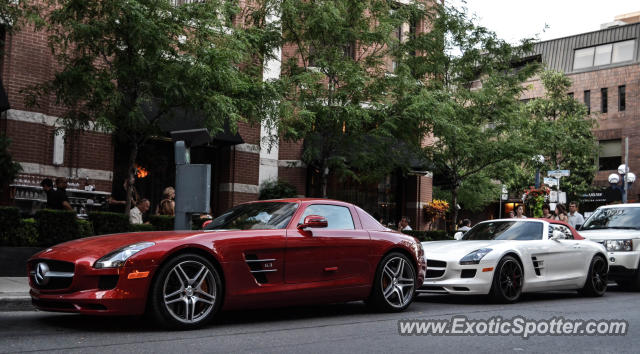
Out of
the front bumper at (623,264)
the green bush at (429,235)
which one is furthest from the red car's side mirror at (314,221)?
the green bush at (429,235)

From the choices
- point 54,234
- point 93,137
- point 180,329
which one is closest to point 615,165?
point 93,137

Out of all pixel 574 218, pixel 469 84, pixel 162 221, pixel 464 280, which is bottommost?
pixel 464 280

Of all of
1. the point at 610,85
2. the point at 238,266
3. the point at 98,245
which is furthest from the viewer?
the point at 610,85

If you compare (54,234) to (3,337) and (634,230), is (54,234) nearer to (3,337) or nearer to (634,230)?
(3,337)

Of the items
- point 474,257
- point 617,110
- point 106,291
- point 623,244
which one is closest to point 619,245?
point 623,244

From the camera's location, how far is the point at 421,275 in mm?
9266

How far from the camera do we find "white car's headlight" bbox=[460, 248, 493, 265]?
10.1 metres

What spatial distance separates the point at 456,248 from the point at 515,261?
905 mm

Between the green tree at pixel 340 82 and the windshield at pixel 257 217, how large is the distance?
5.97 metres

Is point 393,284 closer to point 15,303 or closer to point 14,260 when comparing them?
point 15,303

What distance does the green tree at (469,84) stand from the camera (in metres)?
18.2

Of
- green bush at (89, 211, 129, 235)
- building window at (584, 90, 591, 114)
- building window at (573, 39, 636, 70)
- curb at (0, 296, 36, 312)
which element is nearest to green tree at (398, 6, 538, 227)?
green bush at (89, 211, 129, 235)

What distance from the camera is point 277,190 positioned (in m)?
19.7

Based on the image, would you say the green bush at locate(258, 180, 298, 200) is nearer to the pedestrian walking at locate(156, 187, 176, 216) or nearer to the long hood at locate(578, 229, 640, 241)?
the pedestrian walking at locate(156, 187, 176, 216)
